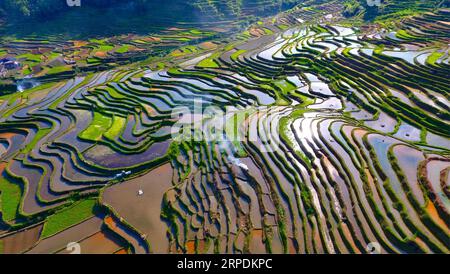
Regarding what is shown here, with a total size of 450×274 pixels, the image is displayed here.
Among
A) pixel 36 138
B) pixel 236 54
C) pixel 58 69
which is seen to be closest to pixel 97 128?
pixel 36 138

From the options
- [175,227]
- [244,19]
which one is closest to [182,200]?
[175,227]

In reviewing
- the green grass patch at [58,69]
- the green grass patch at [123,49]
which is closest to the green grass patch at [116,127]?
the green grass patch at [58,69]

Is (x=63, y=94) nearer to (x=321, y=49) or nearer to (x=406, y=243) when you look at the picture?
(x=321, y=49)

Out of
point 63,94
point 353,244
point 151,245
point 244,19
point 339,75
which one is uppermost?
point 244,19

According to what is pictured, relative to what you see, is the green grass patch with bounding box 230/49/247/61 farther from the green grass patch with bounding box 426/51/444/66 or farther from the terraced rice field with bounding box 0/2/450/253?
the green grass patch with bounding box 426/51/444/66

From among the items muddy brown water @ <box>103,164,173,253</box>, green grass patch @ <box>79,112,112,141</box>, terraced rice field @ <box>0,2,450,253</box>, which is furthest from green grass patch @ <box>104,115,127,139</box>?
muddy brown water @ <box>103,164,173,253</box>

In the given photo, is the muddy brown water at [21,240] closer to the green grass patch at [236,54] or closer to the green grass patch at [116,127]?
the green grass patch at [116,127]
